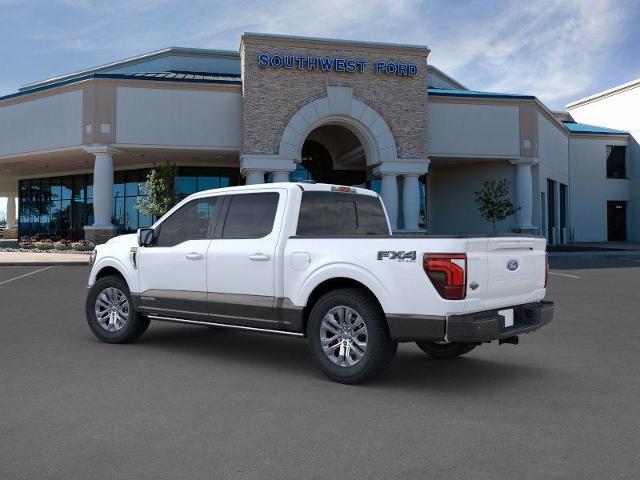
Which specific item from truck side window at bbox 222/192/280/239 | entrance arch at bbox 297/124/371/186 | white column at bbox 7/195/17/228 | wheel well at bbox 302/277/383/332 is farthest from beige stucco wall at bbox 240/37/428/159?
white column at bbox 7/195/17/228

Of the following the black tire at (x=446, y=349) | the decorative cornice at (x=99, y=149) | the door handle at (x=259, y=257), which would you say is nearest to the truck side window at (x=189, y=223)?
the door handle at (x=259, y=257)

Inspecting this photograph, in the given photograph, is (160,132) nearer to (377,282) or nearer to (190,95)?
(190,95)

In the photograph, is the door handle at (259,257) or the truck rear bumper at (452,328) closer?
the truck rear bumper at (452,328)

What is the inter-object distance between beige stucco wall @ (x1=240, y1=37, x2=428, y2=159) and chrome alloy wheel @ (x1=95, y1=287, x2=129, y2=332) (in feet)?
67.5

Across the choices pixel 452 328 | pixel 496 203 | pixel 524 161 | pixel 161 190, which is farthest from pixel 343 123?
pixel 452 328

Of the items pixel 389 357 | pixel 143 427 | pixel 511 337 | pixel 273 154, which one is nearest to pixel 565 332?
pixel 511 337

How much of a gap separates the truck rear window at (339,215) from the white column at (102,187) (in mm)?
24389

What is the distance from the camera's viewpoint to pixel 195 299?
7.19 metres

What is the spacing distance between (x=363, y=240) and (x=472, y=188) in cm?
3133

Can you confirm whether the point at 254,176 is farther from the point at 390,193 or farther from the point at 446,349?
the point at 446,349

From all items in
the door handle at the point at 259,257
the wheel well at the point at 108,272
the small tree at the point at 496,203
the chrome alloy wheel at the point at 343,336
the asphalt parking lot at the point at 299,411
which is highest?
the small tree at the point at 496,203

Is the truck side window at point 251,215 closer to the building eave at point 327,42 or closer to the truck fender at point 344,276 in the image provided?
the truck fender at point 344,276

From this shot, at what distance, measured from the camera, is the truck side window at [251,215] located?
6777 millimetres

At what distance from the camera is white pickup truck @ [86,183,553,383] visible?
5.48 metres
